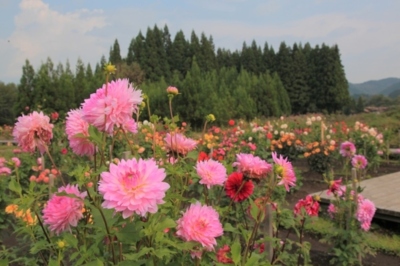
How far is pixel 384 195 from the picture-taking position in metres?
5.71

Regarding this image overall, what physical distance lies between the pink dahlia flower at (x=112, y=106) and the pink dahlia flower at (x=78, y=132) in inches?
3.9

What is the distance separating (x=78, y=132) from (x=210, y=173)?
1.21 ft

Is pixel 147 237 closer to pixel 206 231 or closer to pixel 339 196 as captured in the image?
pixel 206 231

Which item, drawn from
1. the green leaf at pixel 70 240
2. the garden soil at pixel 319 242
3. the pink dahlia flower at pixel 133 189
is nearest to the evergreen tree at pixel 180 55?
the garden soil at pixel 319 242

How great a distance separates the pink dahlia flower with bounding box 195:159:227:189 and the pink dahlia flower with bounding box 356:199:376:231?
239 centimetres

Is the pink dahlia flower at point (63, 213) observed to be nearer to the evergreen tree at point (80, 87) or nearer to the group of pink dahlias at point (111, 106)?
the group of pink dahlias at point (111, 106)

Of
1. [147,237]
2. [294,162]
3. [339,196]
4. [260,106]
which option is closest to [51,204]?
[147,237]

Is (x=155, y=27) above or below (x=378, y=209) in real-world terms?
above

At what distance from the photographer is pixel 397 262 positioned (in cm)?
394

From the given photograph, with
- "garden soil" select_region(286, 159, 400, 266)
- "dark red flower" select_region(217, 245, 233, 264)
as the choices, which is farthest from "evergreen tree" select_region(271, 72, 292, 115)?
"dark red flower" select_region(217, 245, 233, 264)

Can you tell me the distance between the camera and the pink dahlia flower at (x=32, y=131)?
1.10 metres

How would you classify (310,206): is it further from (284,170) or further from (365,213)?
(365,213)

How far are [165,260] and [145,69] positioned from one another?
3263cm

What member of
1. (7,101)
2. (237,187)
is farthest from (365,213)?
(7,101)
